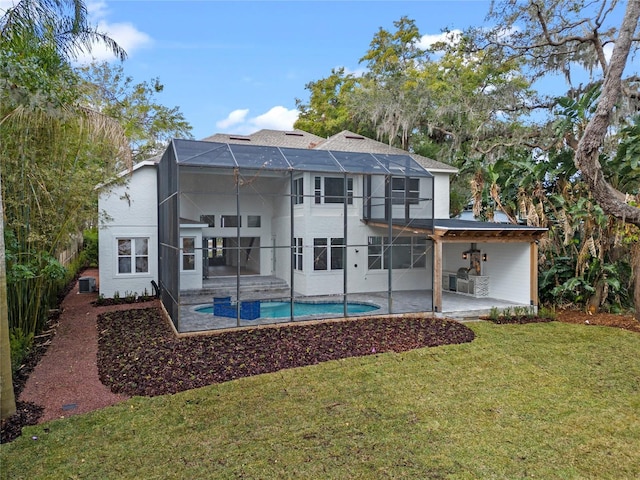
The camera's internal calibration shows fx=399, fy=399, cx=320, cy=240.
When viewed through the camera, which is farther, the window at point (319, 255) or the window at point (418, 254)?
the window at point (418, 254)

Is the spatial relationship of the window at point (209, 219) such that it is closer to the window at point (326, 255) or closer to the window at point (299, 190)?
the window at point (299, 190)

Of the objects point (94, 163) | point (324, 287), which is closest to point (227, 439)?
point (94, 163)

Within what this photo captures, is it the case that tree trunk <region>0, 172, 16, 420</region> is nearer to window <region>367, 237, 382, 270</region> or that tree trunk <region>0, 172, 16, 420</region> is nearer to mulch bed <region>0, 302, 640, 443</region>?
mulch bed <region>0, 302, 640, 443</region>

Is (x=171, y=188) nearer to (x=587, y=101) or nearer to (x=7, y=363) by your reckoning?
(x=7, y=363)

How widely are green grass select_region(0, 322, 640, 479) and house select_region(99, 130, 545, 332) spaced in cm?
360

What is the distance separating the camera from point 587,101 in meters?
10.5

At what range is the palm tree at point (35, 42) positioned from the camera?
5.04m

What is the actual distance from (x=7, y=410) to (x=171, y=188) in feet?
19.2

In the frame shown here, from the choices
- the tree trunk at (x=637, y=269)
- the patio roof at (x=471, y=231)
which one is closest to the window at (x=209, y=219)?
the patio roof at (x=471, y=231)

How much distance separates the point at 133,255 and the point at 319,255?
237 inches

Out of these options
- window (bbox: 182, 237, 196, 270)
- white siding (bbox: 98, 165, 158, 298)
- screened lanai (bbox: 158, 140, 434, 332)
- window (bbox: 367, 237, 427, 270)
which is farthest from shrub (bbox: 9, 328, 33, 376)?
window (bbox: 367, 237, 427, 270)

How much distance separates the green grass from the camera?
4031mm

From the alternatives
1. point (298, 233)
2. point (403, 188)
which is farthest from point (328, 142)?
point (298, 233)

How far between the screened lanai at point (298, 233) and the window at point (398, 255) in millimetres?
37
